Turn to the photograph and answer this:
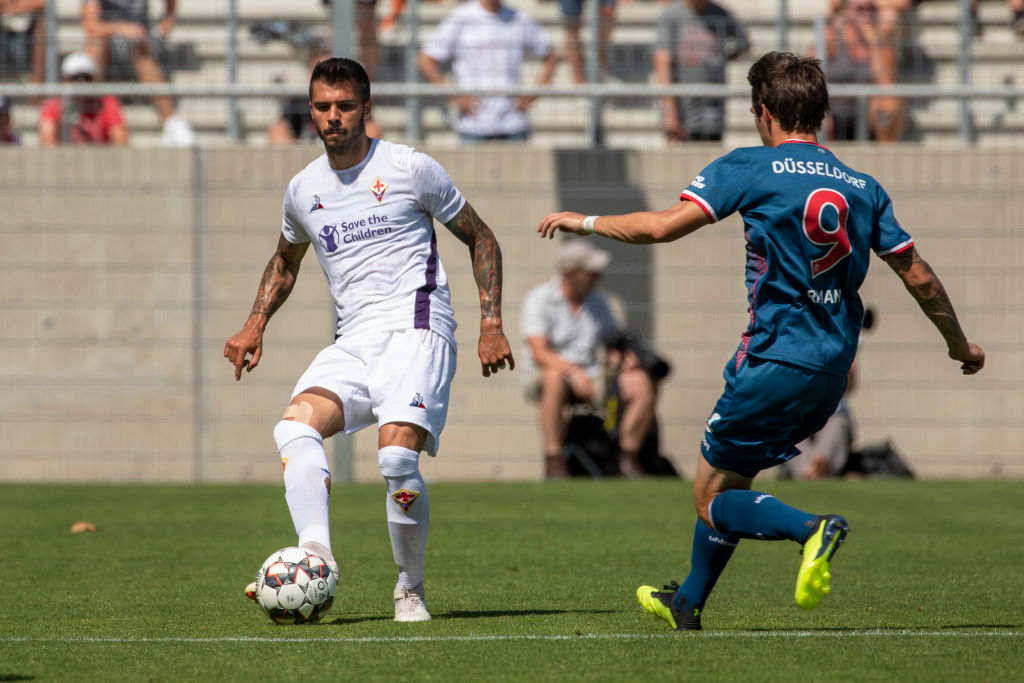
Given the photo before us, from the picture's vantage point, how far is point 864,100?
39.6 feet

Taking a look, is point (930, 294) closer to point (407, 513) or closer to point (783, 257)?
point (783, 257)

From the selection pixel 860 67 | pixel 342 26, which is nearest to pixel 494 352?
pixel 342 26

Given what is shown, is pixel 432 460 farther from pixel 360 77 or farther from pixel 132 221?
pixel 360 77

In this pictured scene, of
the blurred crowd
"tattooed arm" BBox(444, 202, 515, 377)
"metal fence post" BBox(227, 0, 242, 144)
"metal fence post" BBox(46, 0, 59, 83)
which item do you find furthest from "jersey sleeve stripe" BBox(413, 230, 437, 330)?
"metal fence post" BBox(46, 0, 59, 83)

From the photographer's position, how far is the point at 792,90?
15.8ft

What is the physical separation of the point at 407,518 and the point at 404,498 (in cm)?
8

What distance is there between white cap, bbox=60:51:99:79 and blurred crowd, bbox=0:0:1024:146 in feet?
0.04

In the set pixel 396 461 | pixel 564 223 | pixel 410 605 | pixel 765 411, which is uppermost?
pixel 564 223

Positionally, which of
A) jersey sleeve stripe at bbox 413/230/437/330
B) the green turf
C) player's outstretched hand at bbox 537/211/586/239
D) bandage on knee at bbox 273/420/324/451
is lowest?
the green turf

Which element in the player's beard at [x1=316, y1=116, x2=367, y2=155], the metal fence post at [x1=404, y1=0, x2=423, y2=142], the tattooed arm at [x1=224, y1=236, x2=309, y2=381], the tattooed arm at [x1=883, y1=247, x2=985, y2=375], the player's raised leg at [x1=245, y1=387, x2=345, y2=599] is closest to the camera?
the tattooed arm at [x1=883, y1=247, x2=985, y2=375]

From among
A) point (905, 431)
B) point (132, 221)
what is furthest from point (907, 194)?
point (132, 221)

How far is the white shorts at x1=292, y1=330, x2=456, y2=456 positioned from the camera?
525 centimetres

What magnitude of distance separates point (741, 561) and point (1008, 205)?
6287 millimetres

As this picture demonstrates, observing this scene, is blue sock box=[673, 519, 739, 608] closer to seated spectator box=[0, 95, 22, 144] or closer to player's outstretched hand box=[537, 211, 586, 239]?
player's outstretched hand box=[537, 211, 586, 239]
